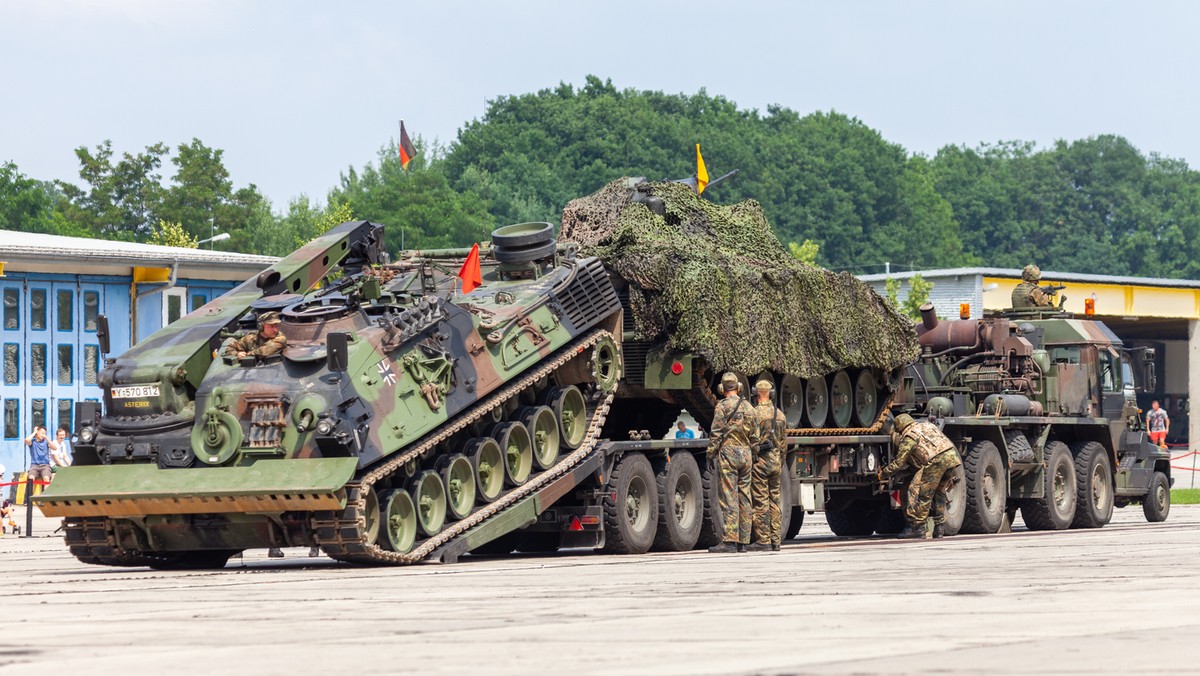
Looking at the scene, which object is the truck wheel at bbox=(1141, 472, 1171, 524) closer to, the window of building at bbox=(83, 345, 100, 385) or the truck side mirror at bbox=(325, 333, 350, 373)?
the truck side mirror at bbox=(325, 333, 350, 373)

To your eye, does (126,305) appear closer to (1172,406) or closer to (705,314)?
(705,314)

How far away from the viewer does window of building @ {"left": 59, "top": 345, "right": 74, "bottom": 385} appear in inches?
1704

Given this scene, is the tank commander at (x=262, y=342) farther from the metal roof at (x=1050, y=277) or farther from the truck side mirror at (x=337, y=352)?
the metal roof at (x=1050, y=277)

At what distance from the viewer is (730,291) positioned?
81.4 feet

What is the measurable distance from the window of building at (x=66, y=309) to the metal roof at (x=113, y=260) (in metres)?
0.61

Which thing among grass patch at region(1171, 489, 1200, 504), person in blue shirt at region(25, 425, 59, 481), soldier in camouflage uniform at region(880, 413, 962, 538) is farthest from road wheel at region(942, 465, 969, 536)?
grass patch at region(1171, 489, 1200, 504)

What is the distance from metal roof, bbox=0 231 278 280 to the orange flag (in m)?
19.6

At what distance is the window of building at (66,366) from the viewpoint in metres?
43.3

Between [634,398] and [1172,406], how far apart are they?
171ft

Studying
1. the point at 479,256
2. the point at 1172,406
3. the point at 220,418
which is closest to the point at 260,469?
the point at 220,418

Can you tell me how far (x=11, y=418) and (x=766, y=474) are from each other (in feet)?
81.6

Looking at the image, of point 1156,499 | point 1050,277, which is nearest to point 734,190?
point 1050,277

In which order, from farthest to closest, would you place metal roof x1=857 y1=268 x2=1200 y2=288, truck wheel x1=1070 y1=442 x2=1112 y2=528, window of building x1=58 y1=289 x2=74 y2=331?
metal roof x1=857 y1=268 x2=1200 y2=288 → window of building x1=58 y1=289 x2=74 y2=331 → truck wheel x1=1070 y1=442 x2=1112 y2=528

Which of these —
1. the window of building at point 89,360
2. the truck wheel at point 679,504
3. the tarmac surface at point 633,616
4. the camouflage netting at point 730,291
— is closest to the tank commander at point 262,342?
the tarmac surface at point 633,616
